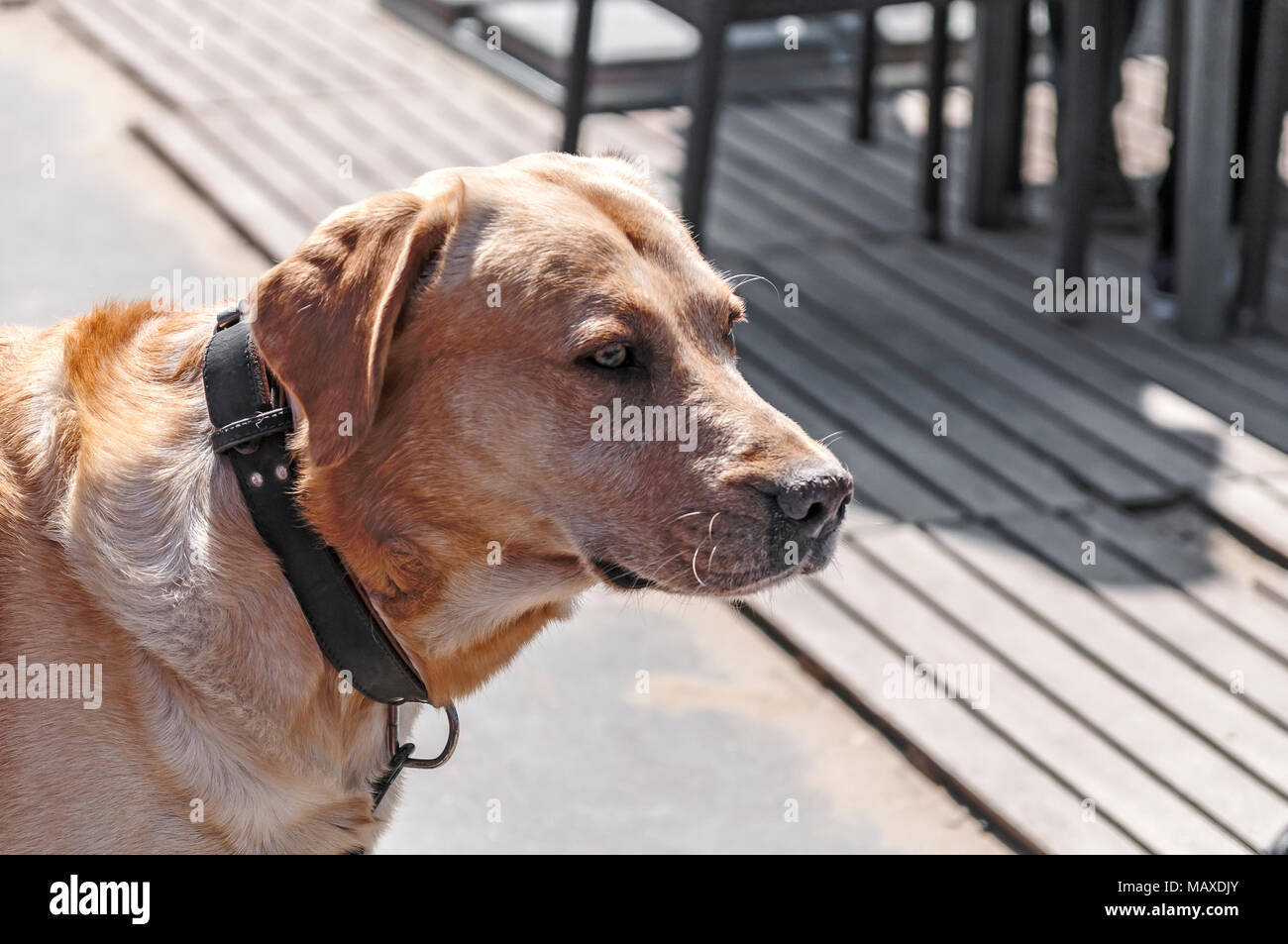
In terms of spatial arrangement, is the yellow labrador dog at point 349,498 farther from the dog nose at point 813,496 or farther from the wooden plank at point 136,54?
the wooden plank at point 136,54

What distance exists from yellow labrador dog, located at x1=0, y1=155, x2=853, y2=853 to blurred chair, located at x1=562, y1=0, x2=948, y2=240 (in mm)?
2647

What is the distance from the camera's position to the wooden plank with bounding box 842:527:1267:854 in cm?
308

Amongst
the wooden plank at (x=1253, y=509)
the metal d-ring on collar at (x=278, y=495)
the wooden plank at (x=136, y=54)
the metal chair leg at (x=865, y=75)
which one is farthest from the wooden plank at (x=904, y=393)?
the wooden plank at (x=136, y=54)

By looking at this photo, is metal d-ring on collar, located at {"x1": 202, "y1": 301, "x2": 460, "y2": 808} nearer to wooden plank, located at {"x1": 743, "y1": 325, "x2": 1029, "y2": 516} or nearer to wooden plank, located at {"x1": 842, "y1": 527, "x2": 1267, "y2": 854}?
wooden plank, located at {"x1": 842, "y1": 527, "x2": 1267, "y2": 854}

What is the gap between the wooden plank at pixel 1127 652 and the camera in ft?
10.9

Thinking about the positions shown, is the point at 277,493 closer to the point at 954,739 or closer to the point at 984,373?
the point at 954,739

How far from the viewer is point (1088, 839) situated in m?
3.04

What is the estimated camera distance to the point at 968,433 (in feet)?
14.7

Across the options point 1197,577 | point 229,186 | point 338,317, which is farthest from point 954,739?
point 229,186

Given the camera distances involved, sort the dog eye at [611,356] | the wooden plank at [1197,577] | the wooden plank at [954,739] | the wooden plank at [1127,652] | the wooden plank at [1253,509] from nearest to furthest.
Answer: the dog eye at [611,356] → the wooden plank at [954,739] → the wooden plank at [1127,652] → the wooden plank at [1197,577] → the wooden plank at [1253,509]

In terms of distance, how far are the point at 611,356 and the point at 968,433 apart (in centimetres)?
257

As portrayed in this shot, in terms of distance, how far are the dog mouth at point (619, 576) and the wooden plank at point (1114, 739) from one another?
1455 millimetres

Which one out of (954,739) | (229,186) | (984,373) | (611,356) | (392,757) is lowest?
(954,739)
